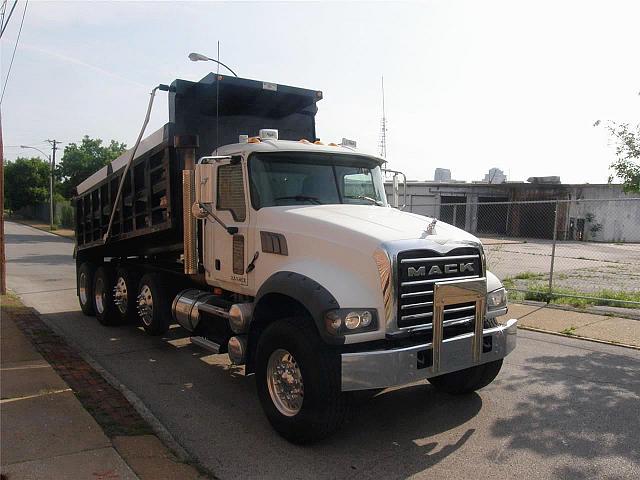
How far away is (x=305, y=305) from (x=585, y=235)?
3339cm

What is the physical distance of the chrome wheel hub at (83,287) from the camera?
945 cm

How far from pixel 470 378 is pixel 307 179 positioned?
250 centimetres

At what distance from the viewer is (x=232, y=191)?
5523 millimetres

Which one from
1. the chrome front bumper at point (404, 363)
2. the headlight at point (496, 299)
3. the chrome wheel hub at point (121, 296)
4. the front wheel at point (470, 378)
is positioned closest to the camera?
the chrome front bumper at point (404, 363)

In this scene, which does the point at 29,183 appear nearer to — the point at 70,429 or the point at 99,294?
the point at 99,294

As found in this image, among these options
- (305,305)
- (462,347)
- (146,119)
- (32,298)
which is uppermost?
(146,119)

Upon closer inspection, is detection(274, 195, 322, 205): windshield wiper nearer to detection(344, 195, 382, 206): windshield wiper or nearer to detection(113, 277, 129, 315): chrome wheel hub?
detection(344, 195, 382, 206): windshield wiper

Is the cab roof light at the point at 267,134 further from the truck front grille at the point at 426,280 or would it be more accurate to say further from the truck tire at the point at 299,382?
the truck front grille at the point at 426,280

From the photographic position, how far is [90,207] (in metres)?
9.47

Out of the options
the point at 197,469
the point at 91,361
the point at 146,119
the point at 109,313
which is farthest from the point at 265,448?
the point at 109,313

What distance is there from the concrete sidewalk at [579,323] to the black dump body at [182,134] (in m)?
4.72

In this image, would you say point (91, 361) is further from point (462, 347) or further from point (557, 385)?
point (557, 385)

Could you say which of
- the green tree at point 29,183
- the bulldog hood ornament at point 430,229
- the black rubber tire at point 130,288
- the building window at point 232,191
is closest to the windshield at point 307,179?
the building window at point 232,191

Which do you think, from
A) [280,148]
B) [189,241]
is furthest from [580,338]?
[189,241]
